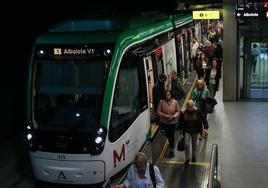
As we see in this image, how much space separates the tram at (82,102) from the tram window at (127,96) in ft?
0.06

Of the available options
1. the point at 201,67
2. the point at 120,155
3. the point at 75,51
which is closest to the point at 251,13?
the point at 201,67

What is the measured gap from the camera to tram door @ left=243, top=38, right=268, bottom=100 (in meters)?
18.1

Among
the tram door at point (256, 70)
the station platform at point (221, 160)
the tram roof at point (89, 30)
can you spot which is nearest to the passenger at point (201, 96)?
the station platform at point (221, 160)

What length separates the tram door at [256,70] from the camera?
18.1m

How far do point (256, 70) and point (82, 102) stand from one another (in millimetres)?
10864

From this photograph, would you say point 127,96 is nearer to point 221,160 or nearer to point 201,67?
point 221,160

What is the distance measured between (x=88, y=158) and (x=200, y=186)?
2.18 metres

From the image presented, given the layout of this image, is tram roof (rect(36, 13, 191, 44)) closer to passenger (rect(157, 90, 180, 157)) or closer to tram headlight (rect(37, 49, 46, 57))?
tram headlight (rect(37, 49, 46, 57))

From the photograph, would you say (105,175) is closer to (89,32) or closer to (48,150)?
(48,150)

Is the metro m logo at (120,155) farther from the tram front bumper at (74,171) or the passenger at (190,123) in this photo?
the passenger at (190,123)

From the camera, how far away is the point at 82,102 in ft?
30.8

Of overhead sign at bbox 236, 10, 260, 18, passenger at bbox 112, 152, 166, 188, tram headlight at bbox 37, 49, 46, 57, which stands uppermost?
overhead sign at bbox 236, 10, 260, 18

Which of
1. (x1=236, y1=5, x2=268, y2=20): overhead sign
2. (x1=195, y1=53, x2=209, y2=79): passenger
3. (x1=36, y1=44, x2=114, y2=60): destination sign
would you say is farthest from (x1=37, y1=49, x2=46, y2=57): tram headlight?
(x1=195, y1=53, x2=209, y2=79): passenger

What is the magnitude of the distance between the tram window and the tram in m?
0.02
